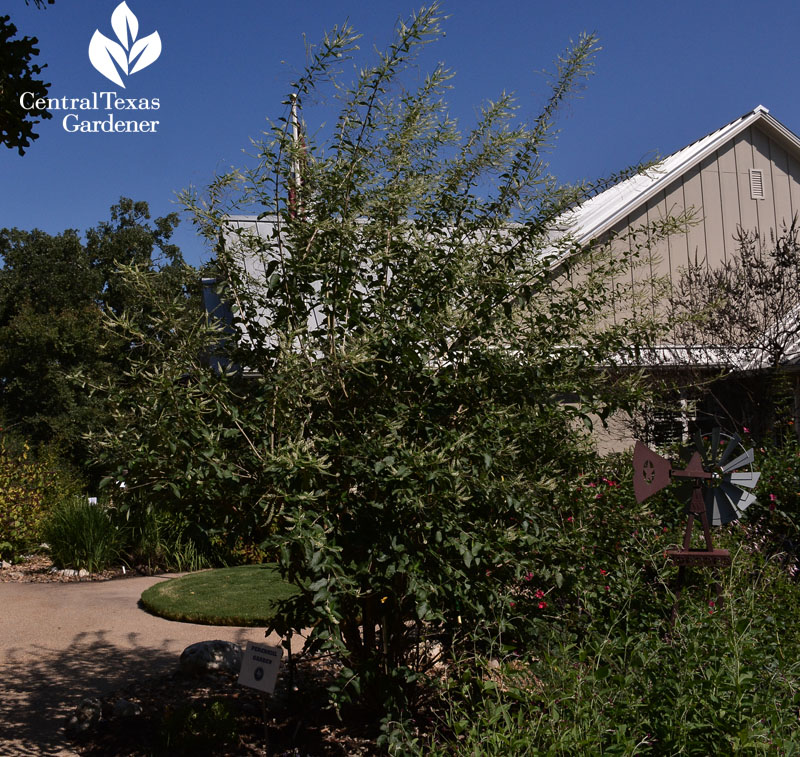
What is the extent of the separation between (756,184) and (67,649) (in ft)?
35.8

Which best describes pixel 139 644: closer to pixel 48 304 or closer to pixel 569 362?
pixel 569 362

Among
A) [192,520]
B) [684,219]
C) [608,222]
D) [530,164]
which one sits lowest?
[192,520]

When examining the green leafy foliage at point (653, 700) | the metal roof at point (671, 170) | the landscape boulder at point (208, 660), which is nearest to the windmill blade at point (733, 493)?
the green leafy foliage at point (653, 700)

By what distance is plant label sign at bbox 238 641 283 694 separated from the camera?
3.63 metres

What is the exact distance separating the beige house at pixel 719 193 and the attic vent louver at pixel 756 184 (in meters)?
0.01

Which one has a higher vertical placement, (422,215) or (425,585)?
(422,215)

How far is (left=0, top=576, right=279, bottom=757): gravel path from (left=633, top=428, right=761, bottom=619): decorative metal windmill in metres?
3.39

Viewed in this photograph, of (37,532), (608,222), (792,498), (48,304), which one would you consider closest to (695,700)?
(792,498)

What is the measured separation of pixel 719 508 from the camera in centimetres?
470

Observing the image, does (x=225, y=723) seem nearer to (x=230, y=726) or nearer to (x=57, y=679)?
(x=230, y=726)

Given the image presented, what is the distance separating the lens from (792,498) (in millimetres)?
6406

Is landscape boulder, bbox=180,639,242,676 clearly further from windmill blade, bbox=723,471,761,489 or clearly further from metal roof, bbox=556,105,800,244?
metal roof, bbox=556,105,800,244

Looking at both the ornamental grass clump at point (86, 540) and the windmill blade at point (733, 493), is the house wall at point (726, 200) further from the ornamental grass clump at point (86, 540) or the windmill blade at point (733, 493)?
the ornamental grass clump at point (86, 540)

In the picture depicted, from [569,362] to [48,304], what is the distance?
68.5 ft
